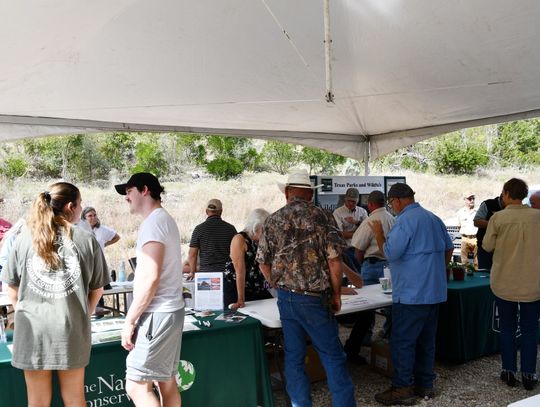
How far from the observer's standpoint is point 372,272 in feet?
13.4

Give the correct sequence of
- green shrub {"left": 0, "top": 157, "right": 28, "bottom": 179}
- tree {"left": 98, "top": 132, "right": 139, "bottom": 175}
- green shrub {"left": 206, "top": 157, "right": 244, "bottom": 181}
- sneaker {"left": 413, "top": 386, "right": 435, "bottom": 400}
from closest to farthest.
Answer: sneaker {"left": 413, "top": 386, "right": 435, "bottom": 400}
green shrub {"left": 0, "top": 157, "right": 28, "bottom": 179}
tree {"left": 98, "top": 132, "right": 139, "bottom": 175}
green shrub {"left": 206, "top": 157, "right": 244, "bottom": 181}

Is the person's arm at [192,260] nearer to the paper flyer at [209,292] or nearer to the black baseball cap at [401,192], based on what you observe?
the paper flyer at [209,292]

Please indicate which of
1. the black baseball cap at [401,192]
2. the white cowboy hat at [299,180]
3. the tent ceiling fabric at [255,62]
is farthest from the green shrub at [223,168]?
the white cowboy hat at [299,180]

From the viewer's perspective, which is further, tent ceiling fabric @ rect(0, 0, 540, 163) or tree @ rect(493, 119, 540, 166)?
tree @ rect(493, 119, 540, 166)

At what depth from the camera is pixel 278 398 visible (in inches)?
123

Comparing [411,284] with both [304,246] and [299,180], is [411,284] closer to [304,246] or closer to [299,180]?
[304,246]

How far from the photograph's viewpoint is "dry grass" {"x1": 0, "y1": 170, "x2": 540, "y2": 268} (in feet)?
35.8

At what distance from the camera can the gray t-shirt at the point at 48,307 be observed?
6.04 ft

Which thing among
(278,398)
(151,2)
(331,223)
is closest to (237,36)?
(151,2)

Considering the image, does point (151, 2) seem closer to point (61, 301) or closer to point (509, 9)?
point (61, 301)

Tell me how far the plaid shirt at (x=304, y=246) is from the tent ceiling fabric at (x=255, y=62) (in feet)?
4.09

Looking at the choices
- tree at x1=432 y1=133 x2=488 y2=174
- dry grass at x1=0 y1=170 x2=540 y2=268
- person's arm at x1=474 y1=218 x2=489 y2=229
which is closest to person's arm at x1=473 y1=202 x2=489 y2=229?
person's arm at x1=474 y1=218 x2=489 y2=229

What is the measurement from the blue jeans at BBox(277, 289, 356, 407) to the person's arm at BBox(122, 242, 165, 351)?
769mm

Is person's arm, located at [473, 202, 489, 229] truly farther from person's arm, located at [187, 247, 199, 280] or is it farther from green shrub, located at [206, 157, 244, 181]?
green shrub, located at [206, 157, 244, 181]
